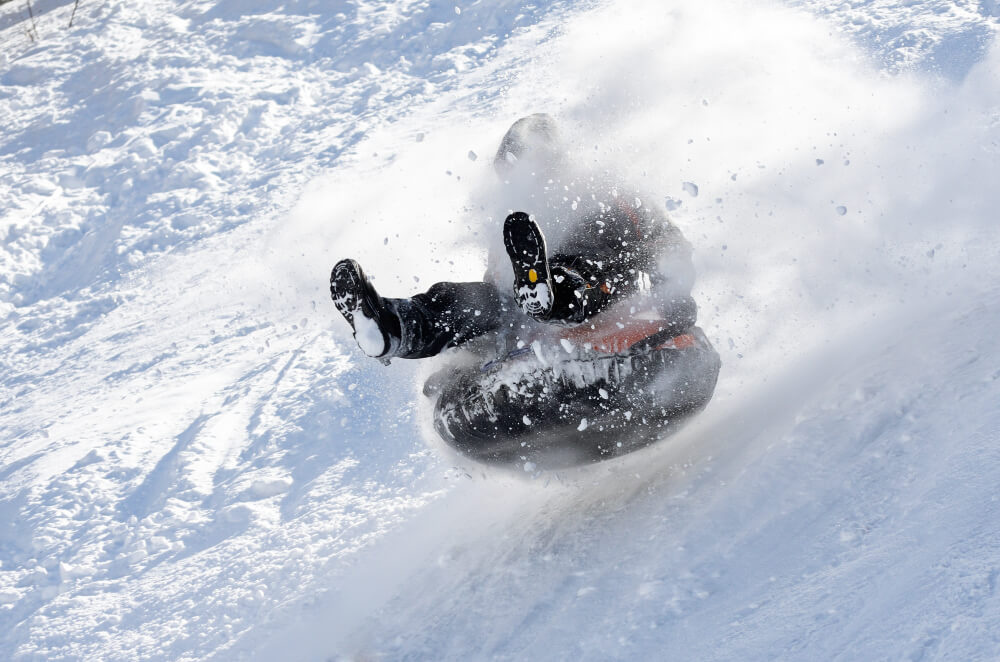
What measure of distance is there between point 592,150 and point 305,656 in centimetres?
237

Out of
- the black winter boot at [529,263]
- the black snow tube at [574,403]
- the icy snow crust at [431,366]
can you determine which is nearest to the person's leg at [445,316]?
the black snow tube at [574,403]

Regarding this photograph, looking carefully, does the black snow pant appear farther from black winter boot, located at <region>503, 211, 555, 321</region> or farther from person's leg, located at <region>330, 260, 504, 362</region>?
black winter boot, located at <region>503, 211, 555, 321</region>

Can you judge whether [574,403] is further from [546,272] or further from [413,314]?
[413,314]

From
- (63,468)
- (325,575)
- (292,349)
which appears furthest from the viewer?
(292,349)

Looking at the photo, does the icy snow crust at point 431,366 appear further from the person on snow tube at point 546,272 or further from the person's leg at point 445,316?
the person's leg at point 445,316

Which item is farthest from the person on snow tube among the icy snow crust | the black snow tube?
the icy snow crust

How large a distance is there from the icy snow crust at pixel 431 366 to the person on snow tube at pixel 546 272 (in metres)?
0.32

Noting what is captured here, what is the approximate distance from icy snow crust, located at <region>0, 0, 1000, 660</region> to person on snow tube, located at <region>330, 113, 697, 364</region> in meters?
0.32

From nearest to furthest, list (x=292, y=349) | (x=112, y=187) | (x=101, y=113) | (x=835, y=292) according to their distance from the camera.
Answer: (x=835, y=292), (x=292, y=349), (x=112, y=187), (x=101, y=113)

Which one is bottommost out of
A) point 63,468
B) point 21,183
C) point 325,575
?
point 325,575

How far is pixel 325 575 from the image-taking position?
3.43m

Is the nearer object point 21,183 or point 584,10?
point 21,183

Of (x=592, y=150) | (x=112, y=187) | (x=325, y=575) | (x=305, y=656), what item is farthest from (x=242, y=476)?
(x=112, y=187)

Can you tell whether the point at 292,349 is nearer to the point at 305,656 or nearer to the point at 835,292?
the point at 305,656
